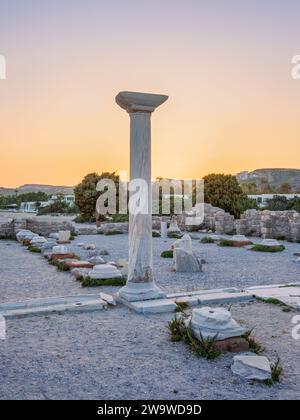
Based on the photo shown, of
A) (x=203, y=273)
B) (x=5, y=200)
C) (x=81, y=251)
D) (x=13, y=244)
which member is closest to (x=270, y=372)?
(x=203, y=273)

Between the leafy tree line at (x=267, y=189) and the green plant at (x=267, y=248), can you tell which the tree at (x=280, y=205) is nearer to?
the green plant at (x=267, y=248)

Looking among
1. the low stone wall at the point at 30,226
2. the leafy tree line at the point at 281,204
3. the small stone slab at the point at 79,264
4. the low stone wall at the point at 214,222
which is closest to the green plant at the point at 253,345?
the small stone slab at the point at 79,264

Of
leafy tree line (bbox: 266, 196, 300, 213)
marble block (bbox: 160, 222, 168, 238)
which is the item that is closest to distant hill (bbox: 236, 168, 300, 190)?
leafy tree line (bbox: 266, 196, 300, 213)

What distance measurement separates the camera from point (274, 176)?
12425 centimetres

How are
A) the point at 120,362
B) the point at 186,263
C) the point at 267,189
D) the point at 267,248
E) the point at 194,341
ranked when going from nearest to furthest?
the point at 120,362 → the point at 194,341 → the point at 186,263 → the point at 267,248 → the point at 267,189

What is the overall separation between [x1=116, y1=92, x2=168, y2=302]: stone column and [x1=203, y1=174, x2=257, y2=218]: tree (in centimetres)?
2006

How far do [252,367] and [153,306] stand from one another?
2.28 m

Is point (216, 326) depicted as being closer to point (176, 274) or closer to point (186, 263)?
point (176, 274)

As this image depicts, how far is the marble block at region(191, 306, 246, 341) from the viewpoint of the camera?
14.0 ft

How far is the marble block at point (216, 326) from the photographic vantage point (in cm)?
428

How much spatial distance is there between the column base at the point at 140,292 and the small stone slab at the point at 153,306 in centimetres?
10

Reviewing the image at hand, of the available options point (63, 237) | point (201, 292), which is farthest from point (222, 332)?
point (63, 237)

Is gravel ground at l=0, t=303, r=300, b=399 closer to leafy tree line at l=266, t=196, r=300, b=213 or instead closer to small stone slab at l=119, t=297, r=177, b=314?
small stone slab at l=119, t=297, r=177, b=314
